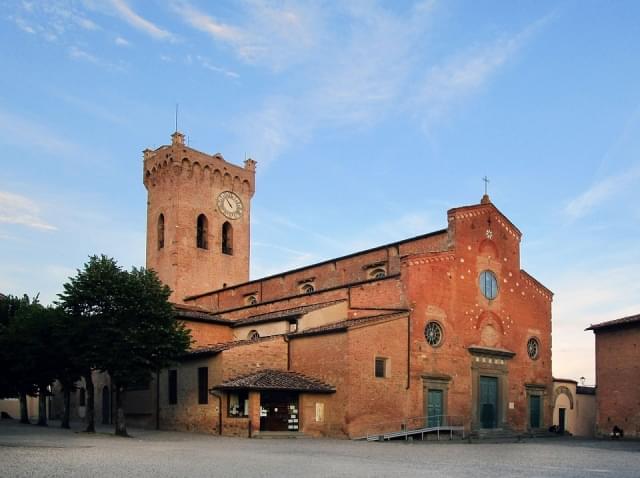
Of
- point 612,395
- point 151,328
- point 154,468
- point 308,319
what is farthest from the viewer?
point 612,395

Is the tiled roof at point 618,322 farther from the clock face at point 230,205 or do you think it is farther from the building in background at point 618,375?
the clock face at point 230,205

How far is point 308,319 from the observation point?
3528cm

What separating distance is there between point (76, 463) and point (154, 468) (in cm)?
219

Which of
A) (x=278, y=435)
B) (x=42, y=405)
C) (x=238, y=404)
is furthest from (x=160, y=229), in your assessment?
(x=278, y=435)

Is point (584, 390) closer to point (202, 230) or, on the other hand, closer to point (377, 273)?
point (377, 273)

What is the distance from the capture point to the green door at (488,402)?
3797 cm

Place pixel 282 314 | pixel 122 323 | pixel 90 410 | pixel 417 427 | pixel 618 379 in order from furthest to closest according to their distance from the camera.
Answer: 1. pixel 618 379
2. pixel 282 314
3. pixel 417 427
4. pixel 90 410
5. pixel 122 323

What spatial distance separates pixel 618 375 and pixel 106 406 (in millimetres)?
29307

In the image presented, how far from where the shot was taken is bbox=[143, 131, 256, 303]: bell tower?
5338 cm

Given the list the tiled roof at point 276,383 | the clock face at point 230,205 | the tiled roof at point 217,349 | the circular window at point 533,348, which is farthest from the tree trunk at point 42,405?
the circular window at point 533,348

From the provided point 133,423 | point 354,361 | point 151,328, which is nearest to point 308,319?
point 354,361

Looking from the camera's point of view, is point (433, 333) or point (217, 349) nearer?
point (217, 349)

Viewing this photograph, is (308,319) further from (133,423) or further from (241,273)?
(241,273)

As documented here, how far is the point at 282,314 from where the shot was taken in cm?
3784
